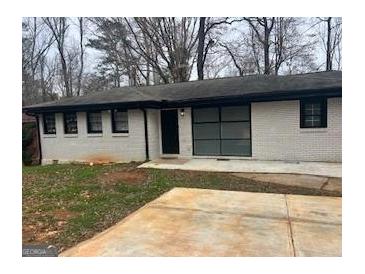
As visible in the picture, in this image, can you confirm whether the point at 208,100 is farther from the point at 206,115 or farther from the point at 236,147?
the point at 236,147

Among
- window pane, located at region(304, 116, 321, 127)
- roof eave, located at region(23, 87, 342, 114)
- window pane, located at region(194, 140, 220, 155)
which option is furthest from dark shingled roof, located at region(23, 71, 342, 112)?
window pane, located at region(194, 140, 220, 155)

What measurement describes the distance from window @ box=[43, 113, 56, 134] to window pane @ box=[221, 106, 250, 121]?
7026 mm

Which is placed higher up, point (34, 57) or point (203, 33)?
point (203, 33)

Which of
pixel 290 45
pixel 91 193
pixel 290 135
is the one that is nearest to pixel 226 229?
pixel 91 193

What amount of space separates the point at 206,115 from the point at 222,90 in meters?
1.13

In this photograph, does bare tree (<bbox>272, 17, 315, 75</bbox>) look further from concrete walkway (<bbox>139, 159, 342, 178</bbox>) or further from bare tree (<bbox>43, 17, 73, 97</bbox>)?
bare tree (<bbox>43, 17, 73, 97</bbox>)

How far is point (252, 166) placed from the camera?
9.40 meters

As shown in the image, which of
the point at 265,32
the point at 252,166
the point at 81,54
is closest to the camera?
the point at 252,166

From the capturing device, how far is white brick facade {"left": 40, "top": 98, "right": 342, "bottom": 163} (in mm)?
9727

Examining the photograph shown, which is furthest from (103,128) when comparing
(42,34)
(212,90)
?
(42,34)

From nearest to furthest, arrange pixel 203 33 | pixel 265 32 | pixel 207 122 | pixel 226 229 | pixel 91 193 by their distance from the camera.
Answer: pixel 226 229 < pixel 91 193 < pixel 207 122 < pixel 265 32 < pixel 203 33

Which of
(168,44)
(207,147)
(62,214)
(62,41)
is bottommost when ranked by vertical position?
(62,214)

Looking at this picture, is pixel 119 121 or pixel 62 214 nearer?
pixel 62 214
